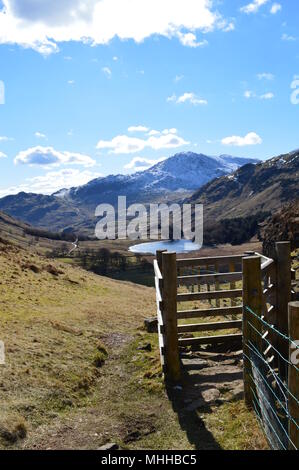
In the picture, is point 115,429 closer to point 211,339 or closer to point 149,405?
point 149,405

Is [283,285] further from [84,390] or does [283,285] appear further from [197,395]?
[84,390]

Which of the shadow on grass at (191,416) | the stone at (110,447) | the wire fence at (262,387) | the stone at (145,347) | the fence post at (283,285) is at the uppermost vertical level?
the fence post at (283,285)

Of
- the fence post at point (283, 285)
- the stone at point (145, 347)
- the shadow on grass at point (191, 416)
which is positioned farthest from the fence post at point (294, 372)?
the stone at point (145, 347)

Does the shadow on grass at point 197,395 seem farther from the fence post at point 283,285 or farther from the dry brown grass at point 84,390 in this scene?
the fence post at point 283,285

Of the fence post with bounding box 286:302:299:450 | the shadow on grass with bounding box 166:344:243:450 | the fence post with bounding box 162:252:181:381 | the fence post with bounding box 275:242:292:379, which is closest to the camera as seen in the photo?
the fence post with bounding box 286:302:299:450

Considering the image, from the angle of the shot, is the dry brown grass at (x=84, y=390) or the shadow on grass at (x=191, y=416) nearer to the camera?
the shadow on grass at (x=191, y=416)

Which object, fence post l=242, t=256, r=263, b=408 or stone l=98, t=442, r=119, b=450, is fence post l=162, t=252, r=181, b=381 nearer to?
fence post l=242, t=256, r=263, b=408

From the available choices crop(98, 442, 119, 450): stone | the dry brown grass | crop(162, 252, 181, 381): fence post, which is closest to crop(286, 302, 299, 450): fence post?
the dry brown grass

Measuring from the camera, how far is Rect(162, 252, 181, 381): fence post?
10.4 meters

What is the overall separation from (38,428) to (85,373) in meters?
3.63

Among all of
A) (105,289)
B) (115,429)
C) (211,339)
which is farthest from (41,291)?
(115,429)

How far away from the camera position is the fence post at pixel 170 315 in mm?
10367

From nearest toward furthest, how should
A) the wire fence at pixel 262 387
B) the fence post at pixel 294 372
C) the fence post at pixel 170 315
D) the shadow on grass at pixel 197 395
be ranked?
the fence post at pixel 294 372, the wire fence at pixel 262 387, the shadow on grass at pixel 197 395, the fence post at pixel 170 315

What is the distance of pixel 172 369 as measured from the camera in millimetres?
10641
